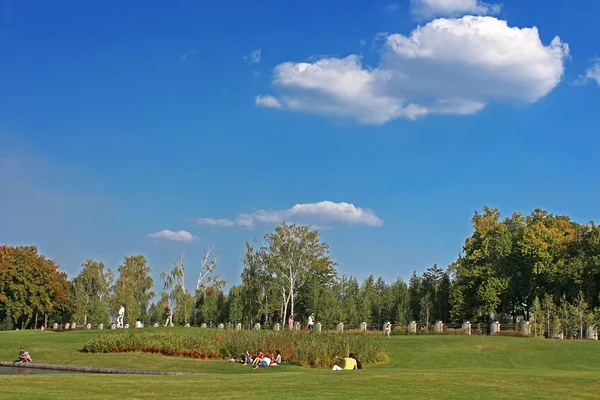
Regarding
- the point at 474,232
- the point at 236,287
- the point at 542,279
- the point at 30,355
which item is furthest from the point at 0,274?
the point at 542,279

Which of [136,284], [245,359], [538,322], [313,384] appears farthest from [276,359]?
[136,284]

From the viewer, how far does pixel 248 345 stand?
30375 mm

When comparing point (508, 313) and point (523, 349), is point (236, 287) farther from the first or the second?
point (523, 349)

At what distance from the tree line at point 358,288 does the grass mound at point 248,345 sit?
857 inches

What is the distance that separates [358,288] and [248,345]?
150 feet

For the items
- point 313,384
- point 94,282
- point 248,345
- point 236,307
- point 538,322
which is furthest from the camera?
point 94,282

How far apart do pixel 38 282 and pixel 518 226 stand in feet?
185

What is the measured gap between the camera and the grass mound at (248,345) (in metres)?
28.2

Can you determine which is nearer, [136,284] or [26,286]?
[26,286]

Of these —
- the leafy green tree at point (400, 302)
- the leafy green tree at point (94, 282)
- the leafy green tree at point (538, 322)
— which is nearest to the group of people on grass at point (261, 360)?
the leafy green tree at point (538, 322)

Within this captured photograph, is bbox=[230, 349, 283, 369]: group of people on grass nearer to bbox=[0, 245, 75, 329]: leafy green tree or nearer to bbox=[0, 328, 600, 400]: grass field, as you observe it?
bbox=[0, 328, 600, 400]: grass field

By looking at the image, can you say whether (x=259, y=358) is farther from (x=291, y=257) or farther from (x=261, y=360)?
(x=291, y=257)

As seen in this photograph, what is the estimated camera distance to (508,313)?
61.9 m

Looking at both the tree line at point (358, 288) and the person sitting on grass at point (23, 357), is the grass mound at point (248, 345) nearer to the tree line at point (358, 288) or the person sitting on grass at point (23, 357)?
the person sitting on grass at point (23, 357)
